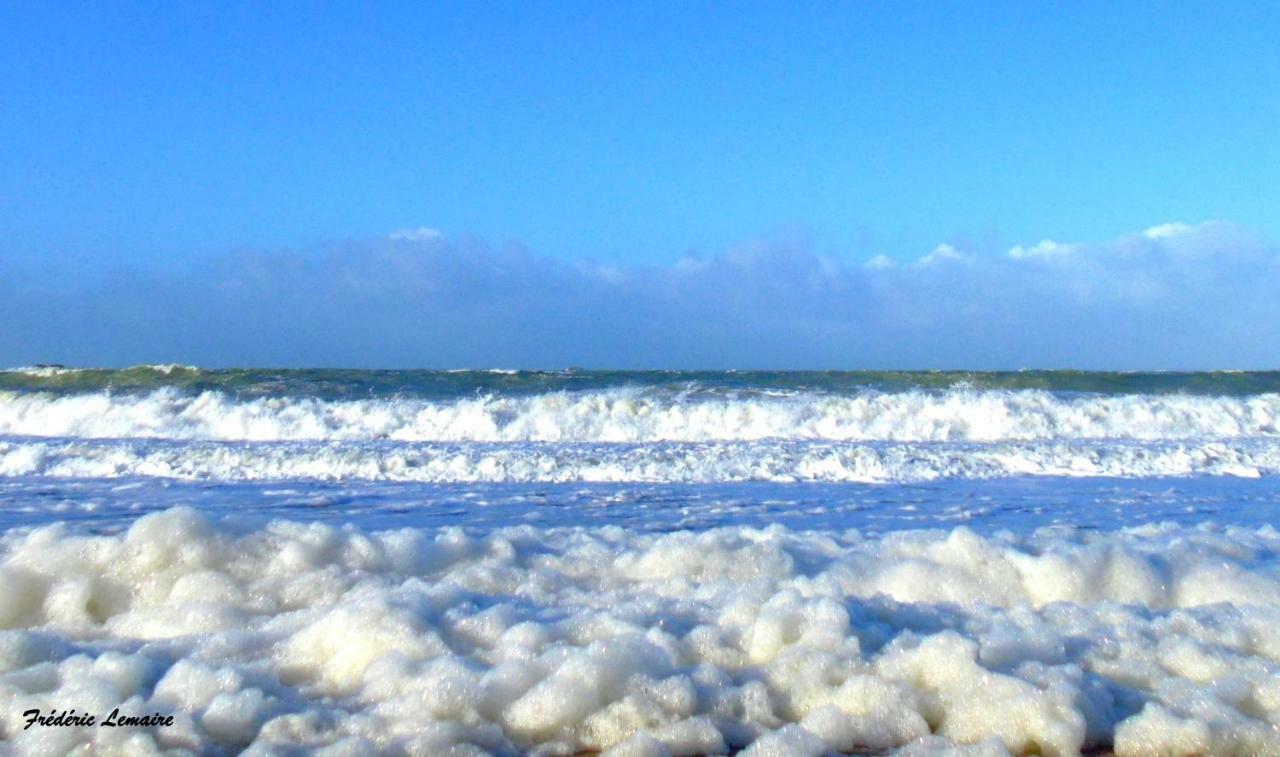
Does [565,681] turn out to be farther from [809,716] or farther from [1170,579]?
[1170,579]

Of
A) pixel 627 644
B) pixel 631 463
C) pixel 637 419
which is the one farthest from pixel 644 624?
pixel 637 419

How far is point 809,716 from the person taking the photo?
3.10m

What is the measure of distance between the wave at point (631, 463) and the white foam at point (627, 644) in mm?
5984

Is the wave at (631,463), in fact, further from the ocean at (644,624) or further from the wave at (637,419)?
the wave at (637,419)

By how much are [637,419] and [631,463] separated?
22.4ft

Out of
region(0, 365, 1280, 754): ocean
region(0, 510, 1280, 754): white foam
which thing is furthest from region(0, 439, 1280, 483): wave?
region(0, 510, 1280, 754): white foam

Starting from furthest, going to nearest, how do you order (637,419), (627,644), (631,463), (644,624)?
(637,419), (631,463), (644,624), (627,644)

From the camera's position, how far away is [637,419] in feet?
61.9

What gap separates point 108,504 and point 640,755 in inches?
299

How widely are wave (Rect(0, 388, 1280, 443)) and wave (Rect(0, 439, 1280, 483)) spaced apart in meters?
3.74

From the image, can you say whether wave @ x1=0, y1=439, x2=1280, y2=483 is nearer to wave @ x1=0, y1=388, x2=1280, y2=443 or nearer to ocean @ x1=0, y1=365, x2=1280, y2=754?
ocean @ x1=0, y1=365, x2=1280, y2=754

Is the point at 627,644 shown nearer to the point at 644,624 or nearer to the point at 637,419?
the point at 644,624

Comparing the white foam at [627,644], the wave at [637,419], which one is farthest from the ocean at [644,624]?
the wave at [637,419]

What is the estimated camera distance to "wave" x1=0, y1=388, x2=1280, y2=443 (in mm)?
17906
